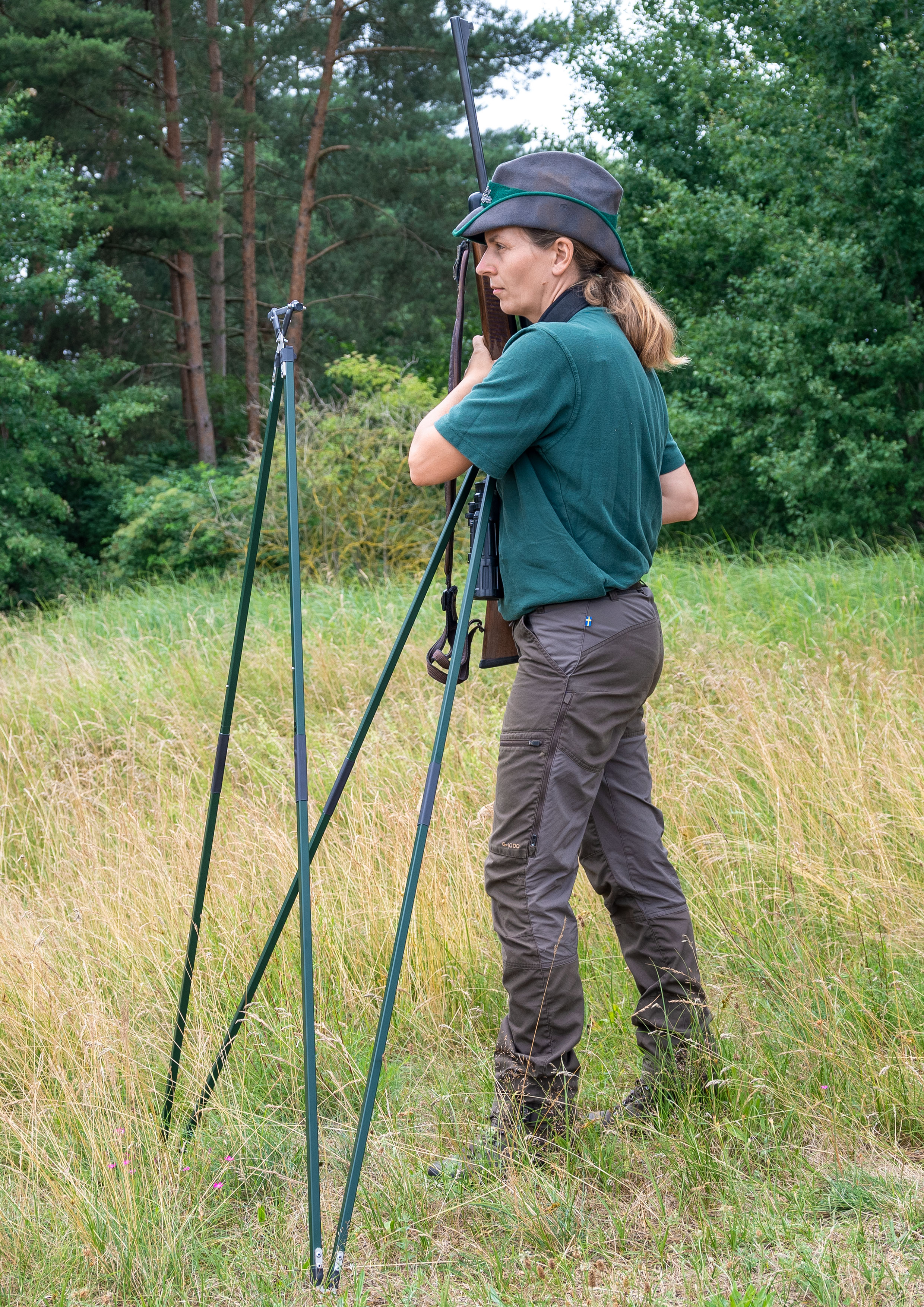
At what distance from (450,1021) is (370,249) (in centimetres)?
1919

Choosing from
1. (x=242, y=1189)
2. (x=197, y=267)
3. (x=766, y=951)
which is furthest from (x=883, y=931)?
(x=197, y=267)

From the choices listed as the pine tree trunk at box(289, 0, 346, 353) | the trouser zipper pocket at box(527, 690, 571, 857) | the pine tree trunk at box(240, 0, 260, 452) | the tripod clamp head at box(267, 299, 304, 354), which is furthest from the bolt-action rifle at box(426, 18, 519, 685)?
the pine tree trunk at box(240, 0, 260, 452)

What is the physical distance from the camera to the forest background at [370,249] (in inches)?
395

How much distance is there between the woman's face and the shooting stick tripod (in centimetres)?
38

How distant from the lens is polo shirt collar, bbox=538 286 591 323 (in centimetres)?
229

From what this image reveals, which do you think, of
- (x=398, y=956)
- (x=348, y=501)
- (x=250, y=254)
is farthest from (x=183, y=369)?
(x=398, y=956)

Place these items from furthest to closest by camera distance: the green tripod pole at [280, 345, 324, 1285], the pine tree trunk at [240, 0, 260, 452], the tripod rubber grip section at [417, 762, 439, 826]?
→ the pine tree trunk at [240, 0, 260, 452]
the tripod rubber grip section at [417, 762, 439, 826]
the green tripod pole at [280, 345, 324, 1285]

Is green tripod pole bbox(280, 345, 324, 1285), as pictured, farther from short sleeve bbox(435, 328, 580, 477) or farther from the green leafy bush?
the green leafy bush

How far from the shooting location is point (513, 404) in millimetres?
2084

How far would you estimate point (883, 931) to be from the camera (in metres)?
3.11

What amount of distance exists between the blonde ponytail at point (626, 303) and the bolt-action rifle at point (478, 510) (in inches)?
7.2

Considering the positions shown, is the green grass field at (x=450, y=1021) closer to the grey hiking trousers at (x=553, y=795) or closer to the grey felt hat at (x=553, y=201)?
the grey hiking trousers at (x=553, y=795)

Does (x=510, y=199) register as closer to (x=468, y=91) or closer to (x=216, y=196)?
(x=468, y=91)

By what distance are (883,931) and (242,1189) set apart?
186 centimetres
